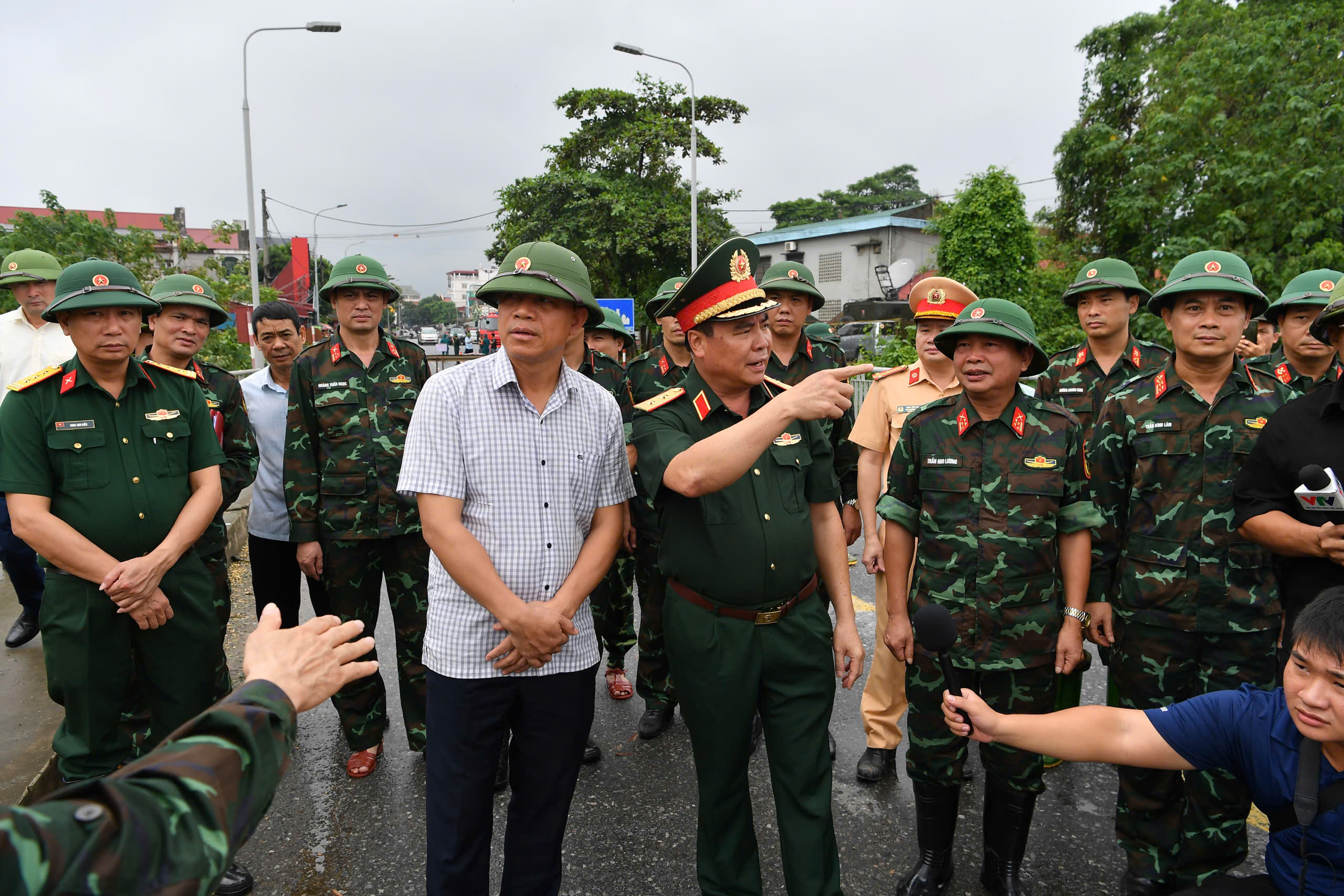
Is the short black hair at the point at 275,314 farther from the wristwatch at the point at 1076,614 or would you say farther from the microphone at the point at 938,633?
the wristwatch at the point at 1076,614

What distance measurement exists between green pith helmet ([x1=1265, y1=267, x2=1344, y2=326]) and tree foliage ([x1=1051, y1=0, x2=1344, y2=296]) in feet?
25.8

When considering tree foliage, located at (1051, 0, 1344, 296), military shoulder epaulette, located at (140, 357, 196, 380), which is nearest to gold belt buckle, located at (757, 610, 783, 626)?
military shoulder epaulette, located at (140, 357, 196, 380)

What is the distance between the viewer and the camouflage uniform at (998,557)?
2783 mm

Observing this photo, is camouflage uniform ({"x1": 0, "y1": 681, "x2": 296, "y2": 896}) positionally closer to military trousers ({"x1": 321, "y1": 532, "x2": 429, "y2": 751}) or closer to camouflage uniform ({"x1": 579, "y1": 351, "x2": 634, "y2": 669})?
military trousers ({"x1": 321, "y1": 532, "x2": 429, "y2": 751})

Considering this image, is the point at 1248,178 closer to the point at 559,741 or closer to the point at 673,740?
the point at 673,740

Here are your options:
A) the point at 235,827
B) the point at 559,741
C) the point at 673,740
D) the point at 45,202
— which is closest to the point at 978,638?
the point at 559,741

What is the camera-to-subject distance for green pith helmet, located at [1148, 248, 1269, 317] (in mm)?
2982

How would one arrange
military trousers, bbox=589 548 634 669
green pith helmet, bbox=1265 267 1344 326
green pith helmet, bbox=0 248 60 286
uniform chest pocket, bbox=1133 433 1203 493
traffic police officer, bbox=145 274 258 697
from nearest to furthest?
uniform chest pocket, bbox=1133 433 1203 493, traffic police officer, bbox=145 274 258 697, green pith helmet, bbox=1265 267 1344 326, military trousers, bbox=589 548 634 669, green pith helmet, bbox=0 248 60 286

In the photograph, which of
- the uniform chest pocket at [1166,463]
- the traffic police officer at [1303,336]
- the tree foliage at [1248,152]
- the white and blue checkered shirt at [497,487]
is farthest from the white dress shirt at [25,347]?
the tree foliage at [1248,152]

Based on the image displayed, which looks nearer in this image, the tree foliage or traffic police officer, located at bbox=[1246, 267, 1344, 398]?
traffic police officer, located at bbox=[1246, 267, 1344, 398]

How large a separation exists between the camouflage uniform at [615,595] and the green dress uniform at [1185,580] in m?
2.49

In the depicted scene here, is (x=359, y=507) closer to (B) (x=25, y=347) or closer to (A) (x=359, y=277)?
(A) (x=359, y=277)

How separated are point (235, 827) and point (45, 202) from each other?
15.1 meters

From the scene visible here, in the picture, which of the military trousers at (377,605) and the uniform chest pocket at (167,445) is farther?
the military trousers at (377,605)
